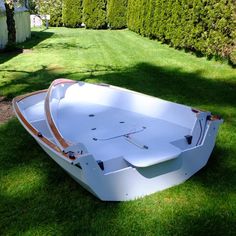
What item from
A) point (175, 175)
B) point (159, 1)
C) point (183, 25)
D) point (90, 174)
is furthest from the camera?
point (159, 1)

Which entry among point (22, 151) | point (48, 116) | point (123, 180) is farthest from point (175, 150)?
point (22, 151)

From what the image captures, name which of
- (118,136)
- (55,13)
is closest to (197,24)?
(118,136)

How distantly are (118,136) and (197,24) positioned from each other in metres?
6.99

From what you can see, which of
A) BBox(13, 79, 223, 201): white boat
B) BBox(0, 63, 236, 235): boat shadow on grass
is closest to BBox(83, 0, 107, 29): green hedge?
BBox(13, 79, 223, 201): white boat

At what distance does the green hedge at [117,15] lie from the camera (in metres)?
22.3

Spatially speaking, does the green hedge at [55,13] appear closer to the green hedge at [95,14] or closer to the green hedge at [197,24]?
the green hedge at [95,14]

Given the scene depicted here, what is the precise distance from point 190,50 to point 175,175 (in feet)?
27.9

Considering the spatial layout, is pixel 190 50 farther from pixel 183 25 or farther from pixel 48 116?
pixel 48 116

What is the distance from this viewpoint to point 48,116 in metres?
4.18

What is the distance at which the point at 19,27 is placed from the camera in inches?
626

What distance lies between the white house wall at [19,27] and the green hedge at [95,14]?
6138 mm

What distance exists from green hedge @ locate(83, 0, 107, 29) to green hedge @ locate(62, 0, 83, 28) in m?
0.75

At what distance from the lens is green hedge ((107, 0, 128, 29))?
73.3ft

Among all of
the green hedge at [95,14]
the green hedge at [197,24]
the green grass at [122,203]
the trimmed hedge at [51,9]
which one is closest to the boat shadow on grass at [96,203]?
the green grass at [122,203]
